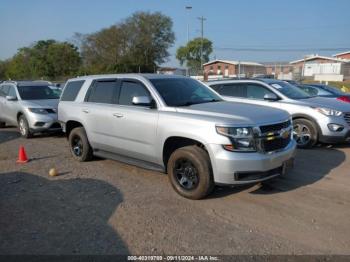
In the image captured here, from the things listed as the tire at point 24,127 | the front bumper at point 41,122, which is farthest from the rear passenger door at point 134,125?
the tire at point 24,127

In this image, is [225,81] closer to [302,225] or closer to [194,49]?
[302,225]

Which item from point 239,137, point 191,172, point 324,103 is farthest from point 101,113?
point 324,103

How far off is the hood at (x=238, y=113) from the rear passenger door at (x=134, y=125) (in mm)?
605

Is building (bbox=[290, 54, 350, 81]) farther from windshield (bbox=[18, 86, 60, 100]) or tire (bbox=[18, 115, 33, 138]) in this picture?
tire (bbox=[18, 115, 33, 138])

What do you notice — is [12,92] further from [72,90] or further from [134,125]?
[134,125]

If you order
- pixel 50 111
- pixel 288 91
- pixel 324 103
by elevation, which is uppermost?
pixel 288 91

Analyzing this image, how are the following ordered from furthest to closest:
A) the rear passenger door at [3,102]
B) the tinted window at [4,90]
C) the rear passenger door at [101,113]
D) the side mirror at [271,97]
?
the tinted window at [4,90] < the rear passenger door at [3,102] < the side mirror at [271,97] < the rear passenger door at [101,113]

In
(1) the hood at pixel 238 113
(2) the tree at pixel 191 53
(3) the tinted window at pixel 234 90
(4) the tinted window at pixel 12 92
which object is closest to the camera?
(1) the hood at pixel 238 113

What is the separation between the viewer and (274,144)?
526cm

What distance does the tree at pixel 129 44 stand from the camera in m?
68.2

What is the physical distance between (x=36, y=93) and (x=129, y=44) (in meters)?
60.8

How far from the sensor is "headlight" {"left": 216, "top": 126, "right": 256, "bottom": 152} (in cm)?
492

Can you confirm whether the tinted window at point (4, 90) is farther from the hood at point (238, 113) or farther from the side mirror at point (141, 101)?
the hood at point (238, 113)

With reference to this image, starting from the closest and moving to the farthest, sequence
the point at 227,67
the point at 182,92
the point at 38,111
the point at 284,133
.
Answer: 1. the point at 284,133
2. the point at 182,92
3. the point at 38,111
4. the point at 227,67
